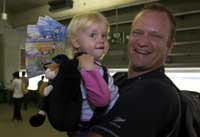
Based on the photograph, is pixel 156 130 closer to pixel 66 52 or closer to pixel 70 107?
pixel 70 107

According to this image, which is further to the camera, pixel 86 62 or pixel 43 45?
pixel 43 45

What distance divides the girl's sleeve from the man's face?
0.36 meters

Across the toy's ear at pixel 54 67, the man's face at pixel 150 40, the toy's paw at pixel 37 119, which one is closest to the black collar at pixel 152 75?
the man's face at pixel 150 40

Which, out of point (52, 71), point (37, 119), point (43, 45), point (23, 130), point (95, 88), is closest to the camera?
point (95, 88)

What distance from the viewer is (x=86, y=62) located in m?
1.58

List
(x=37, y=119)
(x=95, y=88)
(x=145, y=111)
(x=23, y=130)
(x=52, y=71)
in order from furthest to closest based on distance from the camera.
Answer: (x=23, y=130)
(x=37, y=119)
(x=52, y=71)
(x=95, y=88)
(x=145, y=111)

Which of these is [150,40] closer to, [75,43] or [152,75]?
[152,75]

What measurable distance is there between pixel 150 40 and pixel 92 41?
0.97ft

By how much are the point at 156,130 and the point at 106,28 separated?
583mm

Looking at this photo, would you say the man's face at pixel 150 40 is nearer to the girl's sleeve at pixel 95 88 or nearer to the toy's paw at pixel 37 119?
the girl's sleeve at pixel 95 88

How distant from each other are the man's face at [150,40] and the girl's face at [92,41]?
0.69 feet

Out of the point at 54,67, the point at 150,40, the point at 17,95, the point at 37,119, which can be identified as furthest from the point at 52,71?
the point at 17,95

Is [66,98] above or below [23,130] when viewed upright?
above

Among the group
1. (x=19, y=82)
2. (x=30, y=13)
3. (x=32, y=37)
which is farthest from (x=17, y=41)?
(x=32, y=37)
